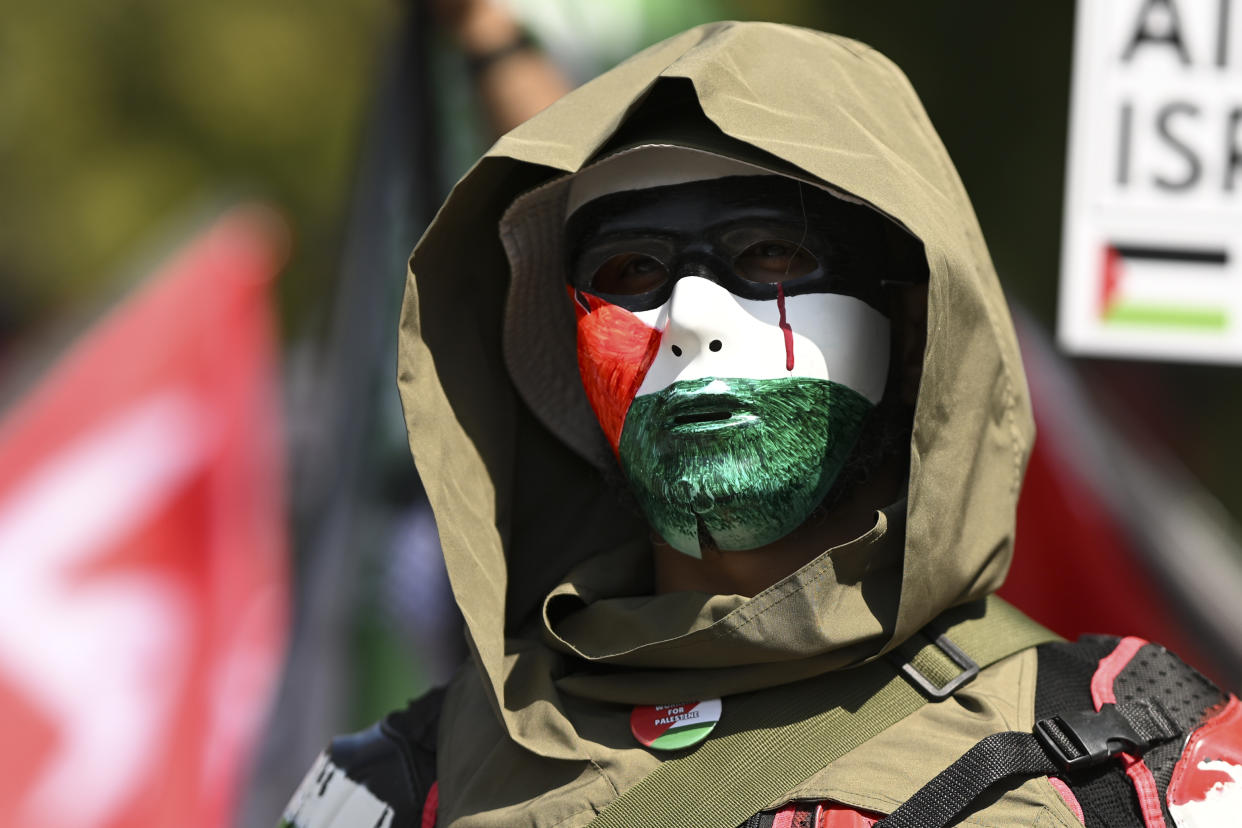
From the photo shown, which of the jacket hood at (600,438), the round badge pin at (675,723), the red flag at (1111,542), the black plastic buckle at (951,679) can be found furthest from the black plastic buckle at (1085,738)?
the red flag at (1111,542)

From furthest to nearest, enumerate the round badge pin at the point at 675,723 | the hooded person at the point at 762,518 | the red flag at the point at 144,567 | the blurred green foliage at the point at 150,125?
the blurred green foliage at the point at 150,125, the red flag at the point at 144,567, the round badge pin at the point at 675,723, the hooded person at the point at 762,518

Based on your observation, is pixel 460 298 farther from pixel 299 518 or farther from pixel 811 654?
pixel 299 518

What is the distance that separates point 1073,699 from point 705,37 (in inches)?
43.4

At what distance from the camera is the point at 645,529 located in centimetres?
219

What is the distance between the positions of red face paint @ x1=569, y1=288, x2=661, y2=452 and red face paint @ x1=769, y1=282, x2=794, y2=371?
0.59 ft

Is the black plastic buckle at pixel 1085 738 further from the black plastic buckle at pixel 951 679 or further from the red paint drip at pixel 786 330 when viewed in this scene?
the red paint drip at pixel 786 330

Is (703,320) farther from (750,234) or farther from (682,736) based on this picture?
(682,736)

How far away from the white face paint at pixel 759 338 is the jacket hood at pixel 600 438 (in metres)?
0.16

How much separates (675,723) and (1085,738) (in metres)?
0.53

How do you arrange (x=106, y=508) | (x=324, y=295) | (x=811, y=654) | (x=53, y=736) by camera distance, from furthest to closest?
(x=324, y=295)
(x=106, y=508)
(x=53, y=736)
(x=811, y=654)

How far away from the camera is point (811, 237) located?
1845 mm

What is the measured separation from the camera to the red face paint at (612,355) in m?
1.85

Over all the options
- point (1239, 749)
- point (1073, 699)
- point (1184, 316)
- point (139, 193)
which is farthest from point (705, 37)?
point (139, 193)

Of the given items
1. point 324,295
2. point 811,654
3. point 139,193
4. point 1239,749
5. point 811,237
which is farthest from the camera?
point 139,193
